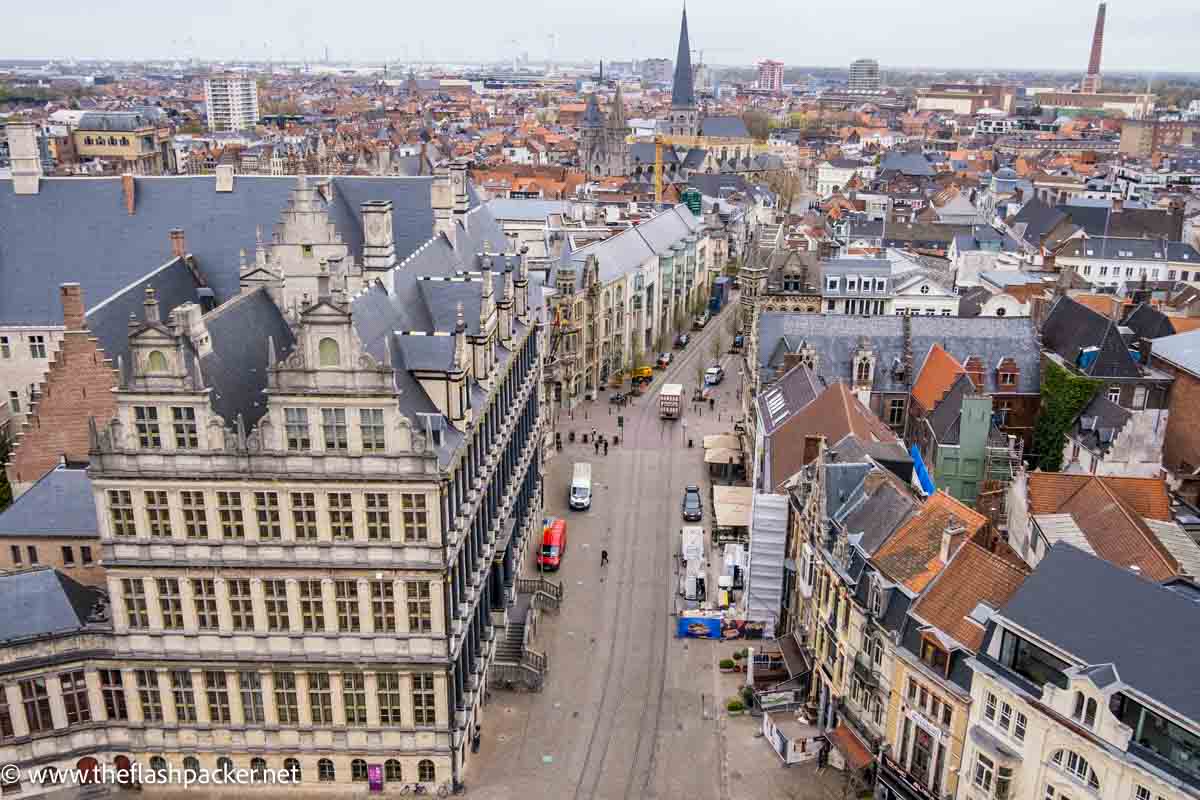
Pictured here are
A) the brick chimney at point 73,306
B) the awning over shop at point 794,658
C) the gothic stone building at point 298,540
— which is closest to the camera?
the gothic stone building at point 298,540

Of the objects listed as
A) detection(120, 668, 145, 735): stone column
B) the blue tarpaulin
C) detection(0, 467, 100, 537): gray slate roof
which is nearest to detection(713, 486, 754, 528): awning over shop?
the blue tarpaulin

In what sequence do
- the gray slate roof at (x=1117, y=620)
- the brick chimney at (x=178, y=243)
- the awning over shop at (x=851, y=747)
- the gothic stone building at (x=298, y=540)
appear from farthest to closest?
the brick chimney at (x=178, y=243)
the awning over shop at (x=851, y=747)
the gothic stone building at (x=298, y=540)
the gray slate roof at (x=1117, y=620)

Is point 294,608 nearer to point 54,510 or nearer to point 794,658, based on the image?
point 54,510

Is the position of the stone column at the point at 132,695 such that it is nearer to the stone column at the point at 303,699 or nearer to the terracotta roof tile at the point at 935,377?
the stone column at the point at 303,699

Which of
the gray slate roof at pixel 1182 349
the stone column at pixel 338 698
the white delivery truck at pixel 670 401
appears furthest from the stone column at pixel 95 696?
the gray slate roof at pixel 1182 349

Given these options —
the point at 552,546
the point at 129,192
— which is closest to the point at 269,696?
the point at 552,546

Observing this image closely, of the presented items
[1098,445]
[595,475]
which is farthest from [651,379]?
[1098,445]

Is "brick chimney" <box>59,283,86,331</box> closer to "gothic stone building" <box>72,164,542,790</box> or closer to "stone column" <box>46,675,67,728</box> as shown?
"gothic stone building" <box>72,164,542,790</box>
